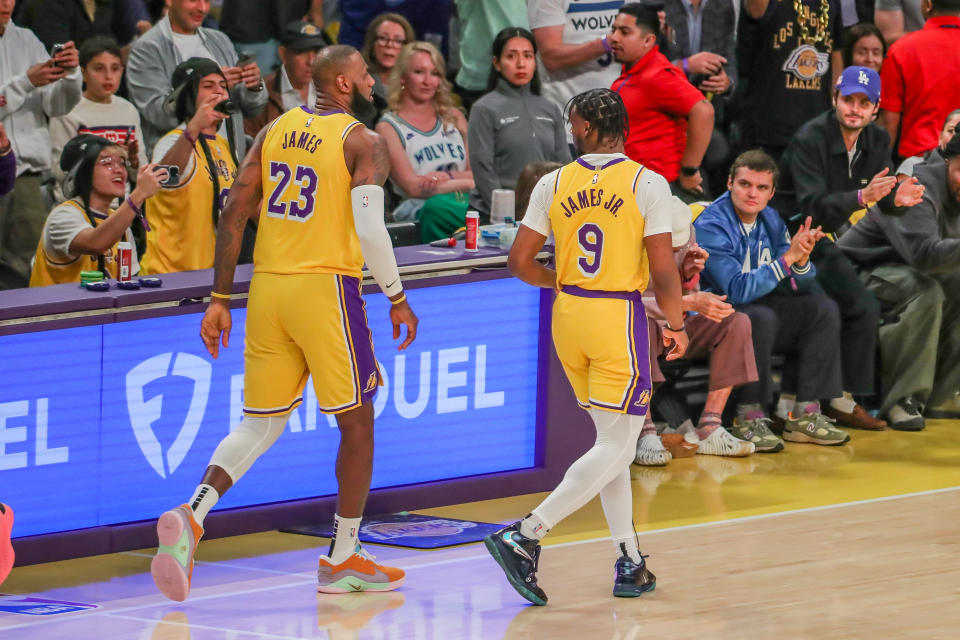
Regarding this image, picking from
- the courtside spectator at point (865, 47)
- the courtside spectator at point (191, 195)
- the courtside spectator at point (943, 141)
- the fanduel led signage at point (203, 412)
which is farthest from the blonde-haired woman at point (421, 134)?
the courtside spectator at point (865, 47)

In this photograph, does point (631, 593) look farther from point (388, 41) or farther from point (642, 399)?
point (388, 41)

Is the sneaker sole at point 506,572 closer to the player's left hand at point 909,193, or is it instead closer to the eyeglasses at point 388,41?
the player's left hand at point 909,193

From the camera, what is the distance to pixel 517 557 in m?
6.00

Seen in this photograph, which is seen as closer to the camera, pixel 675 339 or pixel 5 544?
pixel 5 544

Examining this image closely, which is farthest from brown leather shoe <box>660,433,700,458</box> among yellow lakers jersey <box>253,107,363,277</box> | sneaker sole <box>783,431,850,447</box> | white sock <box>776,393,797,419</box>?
yellow lakers jersey <box>253,107,363,277</box>

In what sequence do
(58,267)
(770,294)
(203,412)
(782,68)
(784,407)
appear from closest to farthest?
1. (203,412)
2. (58,267)
3. (770,294)
4. (784,407)
5. (782,68)

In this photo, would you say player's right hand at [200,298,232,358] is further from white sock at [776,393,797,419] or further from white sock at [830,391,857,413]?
white sock at [830,391,857,413]

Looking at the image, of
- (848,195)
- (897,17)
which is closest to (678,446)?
(848,195)

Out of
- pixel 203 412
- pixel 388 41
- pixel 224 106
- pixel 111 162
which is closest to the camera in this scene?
pixel 203 412

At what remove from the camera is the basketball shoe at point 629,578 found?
6.18 m

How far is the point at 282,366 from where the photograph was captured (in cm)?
620

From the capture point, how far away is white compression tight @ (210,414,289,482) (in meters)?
6.14

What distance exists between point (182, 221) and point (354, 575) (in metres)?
2.83

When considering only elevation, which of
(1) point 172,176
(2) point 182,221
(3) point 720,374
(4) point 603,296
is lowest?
(3) point 720,374
